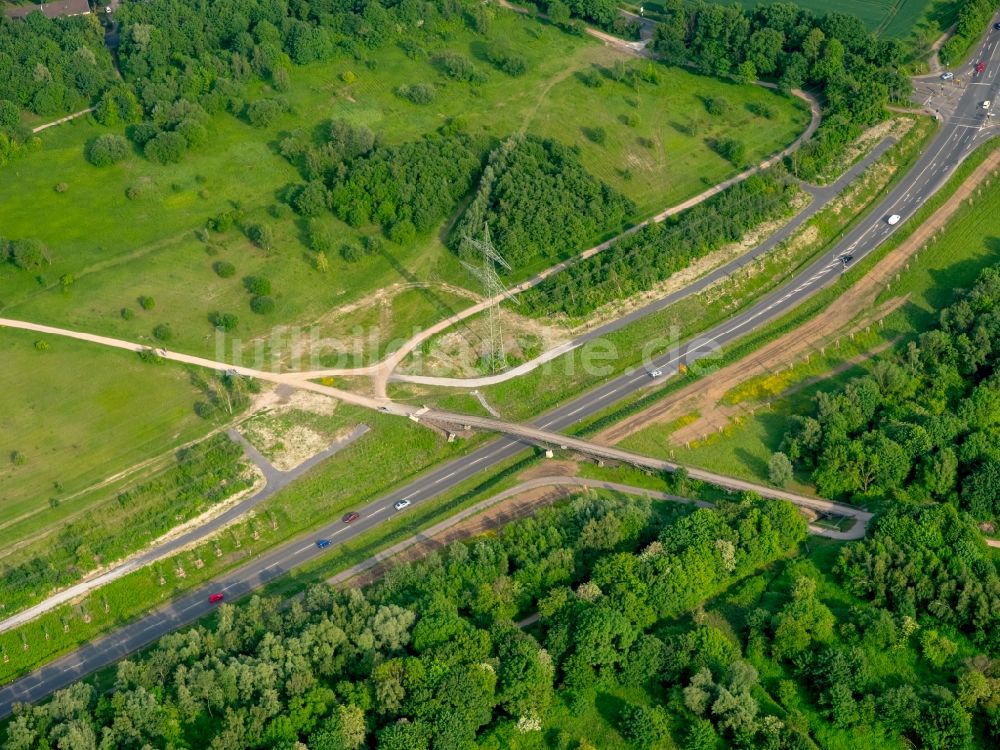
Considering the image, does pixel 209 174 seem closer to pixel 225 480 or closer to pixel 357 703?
pixel 225 480

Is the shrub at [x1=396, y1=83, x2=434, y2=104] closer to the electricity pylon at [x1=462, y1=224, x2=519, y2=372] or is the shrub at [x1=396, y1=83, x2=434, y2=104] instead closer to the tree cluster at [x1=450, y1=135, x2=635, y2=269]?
the tree cluster at [x1=450, y1=135, x2=635, y2=269]

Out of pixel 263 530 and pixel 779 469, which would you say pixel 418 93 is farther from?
pixel 779 469

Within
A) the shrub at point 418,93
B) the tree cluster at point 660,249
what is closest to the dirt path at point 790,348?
the tree cluster at point 660,249

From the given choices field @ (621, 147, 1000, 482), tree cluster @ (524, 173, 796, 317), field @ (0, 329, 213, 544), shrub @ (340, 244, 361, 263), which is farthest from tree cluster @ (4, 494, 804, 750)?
shrub @ (340, 244, 361, 263)

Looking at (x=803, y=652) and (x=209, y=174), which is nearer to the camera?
(x=803, y=652)

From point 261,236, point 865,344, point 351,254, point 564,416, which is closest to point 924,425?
point 865,344

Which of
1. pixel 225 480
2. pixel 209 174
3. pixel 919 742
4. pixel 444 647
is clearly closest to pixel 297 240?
pixel 209 174
